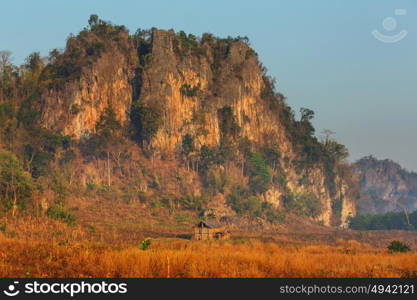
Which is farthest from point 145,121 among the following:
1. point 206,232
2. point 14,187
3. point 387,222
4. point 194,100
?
point 387,222

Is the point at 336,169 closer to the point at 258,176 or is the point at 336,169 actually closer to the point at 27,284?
the point at 258,176

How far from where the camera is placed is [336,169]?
141 meters

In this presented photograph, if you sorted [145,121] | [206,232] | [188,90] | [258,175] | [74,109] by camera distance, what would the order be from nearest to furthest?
[206,232] → [74,109] → [145,121] → [188,90] → [258,175]

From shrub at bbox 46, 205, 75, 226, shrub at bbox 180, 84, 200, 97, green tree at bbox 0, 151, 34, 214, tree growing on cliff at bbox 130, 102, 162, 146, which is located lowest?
shrub at bbox 46, 205, 75, 226

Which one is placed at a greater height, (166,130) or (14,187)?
(166,130)

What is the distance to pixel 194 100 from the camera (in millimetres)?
114812

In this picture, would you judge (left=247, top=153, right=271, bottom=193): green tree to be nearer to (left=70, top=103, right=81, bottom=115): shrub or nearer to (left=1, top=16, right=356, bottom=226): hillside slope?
(left=1, top=16, right=356, bottom=226): hillside slope

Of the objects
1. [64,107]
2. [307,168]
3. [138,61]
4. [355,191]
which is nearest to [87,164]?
[64,107]

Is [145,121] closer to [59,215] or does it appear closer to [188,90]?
[188,90]

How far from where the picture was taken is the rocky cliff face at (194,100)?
337 ft

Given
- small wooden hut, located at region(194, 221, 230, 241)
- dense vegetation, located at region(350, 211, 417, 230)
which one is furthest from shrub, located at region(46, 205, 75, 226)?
dense vegetation, located at region(350, 211, 417, 230)

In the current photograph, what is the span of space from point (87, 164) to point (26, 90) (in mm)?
19452

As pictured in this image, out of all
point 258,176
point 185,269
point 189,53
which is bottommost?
point 185,269

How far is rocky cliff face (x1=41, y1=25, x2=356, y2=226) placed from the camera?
10269 cm
